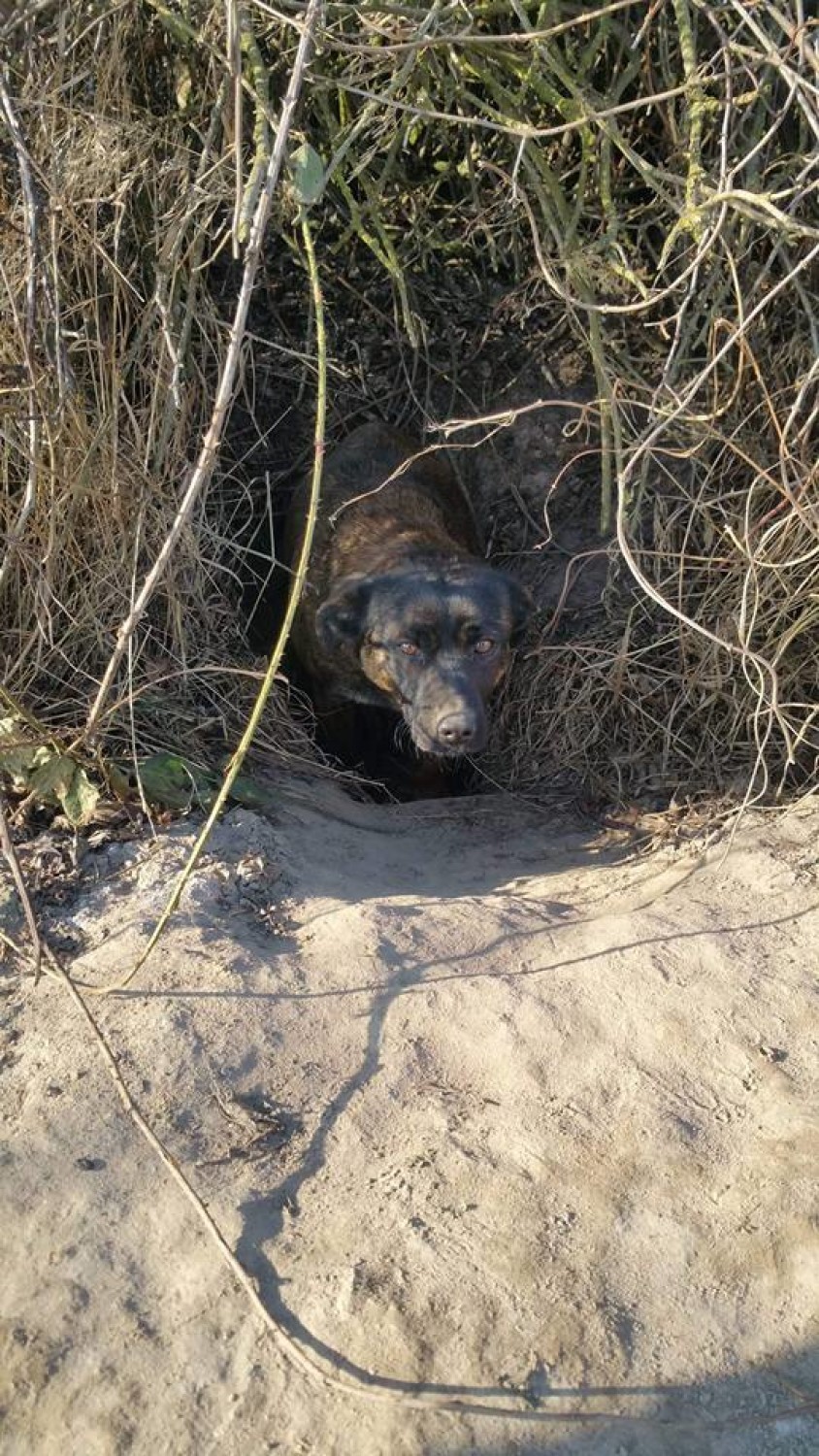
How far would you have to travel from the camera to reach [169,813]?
3.88 meters

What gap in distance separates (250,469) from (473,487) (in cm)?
103

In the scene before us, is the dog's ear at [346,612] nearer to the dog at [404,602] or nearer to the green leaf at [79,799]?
the dog at [404,602]

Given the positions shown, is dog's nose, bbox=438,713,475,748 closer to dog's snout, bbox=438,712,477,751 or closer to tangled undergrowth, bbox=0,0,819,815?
dog's snout, bbox=438,712,477,751

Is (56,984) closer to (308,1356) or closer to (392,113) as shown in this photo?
(308,1356)

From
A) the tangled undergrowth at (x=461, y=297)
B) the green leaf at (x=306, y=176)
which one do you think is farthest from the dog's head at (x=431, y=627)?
the green leaf at (x=306, y=176)

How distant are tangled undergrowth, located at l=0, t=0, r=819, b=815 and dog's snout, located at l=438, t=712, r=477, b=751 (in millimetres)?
625

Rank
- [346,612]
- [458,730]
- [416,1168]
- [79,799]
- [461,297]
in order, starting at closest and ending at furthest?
[416,1168], [79,799], [458,730], [346,612], [461,297]

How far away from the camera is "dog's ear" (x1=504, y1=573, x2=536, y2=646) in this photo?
504 cm

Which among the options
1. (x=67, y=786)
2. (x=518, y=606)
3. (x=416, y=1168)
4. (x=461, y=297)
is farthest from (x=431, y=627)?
(x=416, y=1168)

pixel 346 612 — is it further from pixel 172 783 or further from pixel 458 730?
pixel 172 783

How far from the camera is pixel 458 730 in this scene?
15.0ft

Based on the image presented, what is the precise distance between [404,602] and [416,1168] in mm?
2596

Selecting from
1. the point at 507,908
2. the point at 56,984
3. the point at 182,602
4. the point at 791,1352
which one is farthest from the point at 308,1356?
the point at 182,602

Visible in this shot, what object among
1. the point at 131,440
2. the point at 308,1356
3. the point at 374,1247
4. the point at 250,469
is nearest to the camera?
the point at 308,1356
